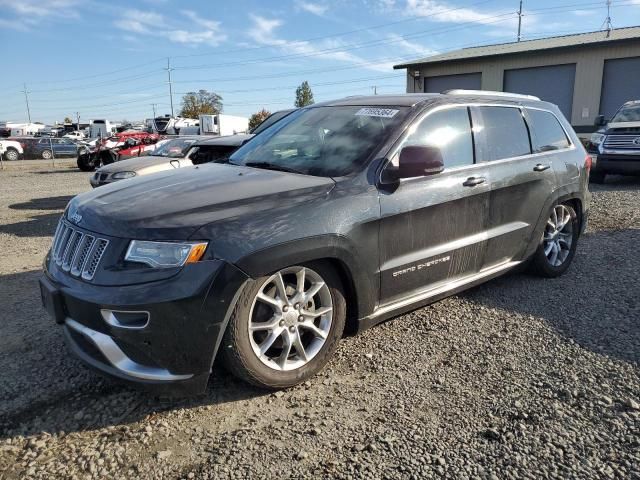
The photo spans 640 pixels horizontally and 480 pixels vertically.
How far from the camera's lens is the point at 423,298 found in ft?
11.6

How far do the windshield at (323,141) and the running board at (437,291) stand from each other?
94cm

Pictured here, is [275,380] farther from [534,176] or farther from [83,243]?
[534,176]

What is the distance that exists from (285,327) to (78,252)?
1.22 m

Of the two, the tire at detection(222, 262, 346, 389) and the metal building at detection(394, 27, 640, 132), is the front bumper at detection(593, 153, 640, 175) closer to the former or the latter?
the tire at detection(222, 262, 346, 389)

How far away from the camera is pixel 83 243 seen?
2795 millimetres

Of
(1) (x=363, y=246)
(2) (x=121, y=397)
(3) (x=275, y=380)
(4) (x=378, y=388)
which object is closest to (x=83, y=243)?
(2) (x=121, y=397)

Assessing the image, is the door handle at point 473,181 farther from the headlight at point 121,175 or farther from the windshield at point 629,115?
the windshield at point 629,115

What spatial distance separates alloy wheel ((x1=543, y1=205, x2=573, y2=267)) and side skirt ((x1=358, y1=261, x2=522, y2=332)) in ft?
2.92

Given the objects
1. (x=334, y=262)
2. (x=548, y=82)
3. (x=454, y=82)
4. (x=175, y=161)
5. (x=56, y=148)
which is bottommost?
(x=56, y=148)

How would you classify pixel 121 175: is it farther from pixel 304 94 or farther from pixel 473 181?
pixel 304 94

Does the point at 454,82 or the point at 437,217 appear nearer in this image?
the point at 437,217

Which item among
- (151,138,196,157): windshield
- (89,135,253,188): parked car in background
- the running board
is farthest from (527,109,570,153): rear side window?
(151,138,196,157): windshield

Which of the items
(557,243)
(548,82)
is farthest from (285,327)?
(548,82)

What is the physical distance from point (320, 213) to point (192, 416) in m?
1.33
